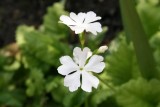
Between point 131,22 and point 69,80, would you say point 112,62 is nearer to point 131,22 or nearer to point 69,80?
point 131,22

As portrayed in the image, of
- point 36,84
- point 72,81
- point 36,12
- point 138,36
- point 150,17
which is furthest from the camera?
point 36,12

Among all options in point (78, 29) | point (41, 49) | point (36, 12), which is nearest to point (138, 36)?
point (78, 29)

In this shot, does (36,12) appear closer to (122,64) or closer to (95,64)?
(122,64)

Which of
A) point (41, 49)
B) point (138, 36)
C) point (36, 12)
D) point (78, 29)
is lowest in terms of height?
point (78, 29)

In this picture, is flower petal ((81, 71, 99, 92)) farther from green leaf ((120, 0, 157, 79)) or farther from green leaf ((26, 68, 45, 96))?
green leaf ((26, 68, 45, 96))

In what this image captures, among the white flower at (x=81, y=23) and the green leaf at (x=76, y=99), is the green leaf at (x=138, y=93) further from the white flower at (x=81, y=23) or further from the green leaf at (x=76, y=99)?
the white flower at (x=81, y=23)

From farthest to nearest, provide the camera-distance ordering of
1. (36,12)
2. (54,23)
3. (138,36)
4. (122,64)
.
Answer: (36,12)
(54,23)
(122,64)
(138,36)

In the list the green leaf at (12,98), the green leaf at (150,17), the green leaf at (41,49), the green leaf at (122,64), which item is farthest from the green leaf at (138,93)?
the green leaf at (12,98)
